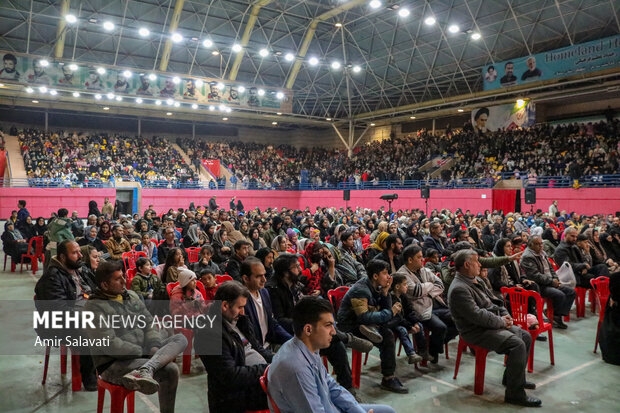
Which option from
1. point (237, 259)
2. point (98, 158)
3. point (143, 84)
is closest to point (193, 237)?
point (237, 259)

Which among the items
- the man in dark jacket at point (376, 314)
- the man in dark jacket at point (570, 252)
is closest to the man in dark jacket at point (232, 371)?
the man in dark jacket at point (376, 314)

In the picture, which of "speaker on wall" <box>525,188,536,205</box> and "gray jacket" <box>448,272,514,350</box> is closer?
"gray jacket" <box>448,272,514,350</box>

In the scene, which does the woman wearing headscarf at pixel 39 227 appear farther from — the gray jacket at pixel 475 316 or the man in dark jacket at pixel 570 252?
the man in dark jacket at pixel 570 252

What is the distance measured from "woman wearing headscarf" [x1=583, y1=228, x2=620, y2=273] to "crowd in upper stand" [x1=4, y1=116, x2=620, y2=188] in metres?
10.4

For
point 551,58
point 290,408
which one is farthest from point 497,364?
point 551,58

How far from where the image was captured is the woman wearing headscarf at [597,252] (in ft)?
21.8

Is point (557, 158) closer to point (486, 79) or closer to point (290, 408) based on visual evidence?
point (486, 79)

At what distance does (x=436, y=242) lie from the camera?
7016 mm

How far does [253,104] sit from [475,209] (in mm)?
11039

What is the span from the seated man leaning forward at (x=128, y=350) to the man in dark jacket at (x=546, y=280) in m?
4.44

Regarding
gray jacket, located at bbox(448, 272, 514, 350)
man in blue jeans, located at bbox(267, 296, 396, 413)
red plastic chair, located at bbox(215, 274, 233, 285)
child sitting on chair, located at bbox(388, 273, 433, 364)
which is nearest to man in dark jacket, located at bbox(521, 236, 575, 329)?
gray jacket, located at bbox(448, 272, 514, 350)

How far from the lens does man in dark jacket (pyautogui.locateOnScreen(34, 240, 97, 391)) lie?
360 centimetres

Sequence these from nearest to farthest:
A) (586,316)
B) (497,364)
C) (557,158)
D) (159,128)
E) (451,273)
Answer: (497,364)
(451,273)
(586,316)
(557,158)
(159,128)

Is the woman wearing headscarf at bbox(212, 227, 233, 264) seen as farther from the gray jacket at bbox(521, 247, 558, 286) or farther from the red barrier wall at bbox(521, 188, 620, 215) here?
the red barrier wall at bbox(521, 188, 620, 215)
